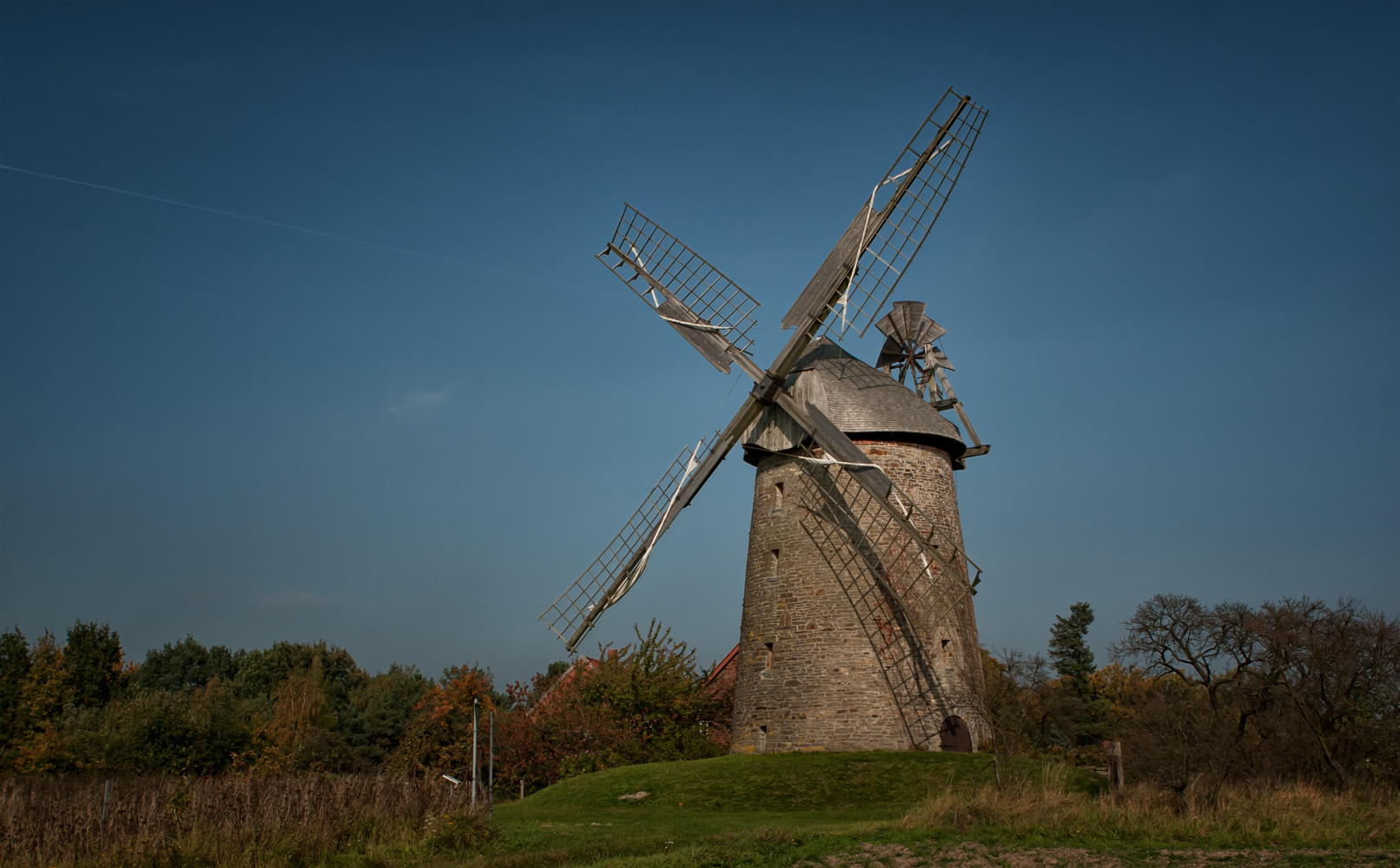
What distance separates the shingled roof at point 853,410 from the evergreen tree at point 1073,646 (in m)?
20.8

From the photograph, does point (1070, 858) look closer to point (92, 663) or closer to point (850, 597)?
point (850, 597)

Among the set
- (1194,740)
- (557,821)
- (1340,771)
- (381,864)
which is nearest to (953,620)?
(1194,740)

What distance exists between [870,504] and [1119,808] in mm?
9379

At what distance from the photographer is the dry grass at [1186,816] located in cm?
1180

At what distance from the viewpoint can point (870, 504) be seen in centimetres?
2153

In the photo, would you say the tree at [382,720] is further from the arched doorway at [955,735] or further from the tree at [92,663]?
the arched doorway at [955,735]

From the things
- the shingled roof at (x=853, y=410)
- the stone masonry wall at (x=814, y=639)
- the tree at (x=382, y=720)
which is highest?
the shingled roof at (x=853, y=410)

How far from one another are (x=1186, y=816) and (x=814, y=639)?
951 cm

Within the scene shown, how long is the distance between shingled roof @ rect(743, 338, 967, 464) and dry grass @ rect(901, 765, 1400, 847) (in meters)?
9.76

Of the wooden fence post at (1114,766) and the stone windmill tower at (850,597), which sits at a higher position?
the stone windmill tower at (850,597)

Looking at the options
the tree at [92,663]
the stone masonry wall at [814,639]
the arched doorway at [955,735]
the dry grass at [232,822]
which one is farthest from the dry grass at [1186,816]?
the tree at [92,663]

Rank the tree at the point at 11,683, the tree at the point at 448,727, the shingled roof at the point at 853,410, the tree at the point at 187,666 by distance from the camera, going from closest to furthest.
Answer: the shingled roof at the point at 853,410 → the tree at the point at 448,727 → the tree at the point at 11,683 → the tree at the point at 187,666

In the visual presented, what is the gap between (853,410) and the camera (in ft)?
73.8

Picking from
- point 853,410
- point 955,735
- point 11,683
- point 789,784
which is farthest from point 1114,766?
point 11,683
